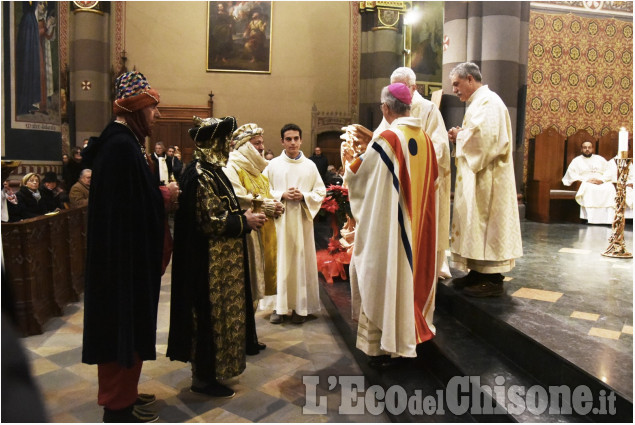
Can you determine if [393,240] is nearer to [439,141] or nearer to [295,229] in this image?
[439,141]

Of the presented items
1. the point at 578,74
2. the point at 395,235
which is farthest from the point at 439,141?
the point at 578,74

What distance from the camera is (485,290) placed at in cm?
352

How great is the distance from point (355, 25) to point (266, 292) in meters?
11.6

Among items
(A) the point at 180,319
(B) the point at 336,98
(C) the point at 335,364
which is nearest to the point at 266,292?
(C) the point at 335,364

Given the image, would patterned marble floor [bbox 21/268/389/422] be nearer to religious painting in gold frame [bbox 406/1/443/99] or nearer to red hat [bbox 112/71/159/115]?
red hat [bbox 112/71/159/115]

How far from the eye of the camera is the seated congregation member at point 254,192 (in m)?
3.80

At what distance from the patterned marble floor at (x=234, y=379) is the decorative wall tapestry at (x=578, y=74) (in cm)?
785

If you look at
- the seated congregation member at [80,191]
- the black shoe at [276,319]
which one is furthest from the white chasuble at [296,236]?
the seated congregation member at [80,191]

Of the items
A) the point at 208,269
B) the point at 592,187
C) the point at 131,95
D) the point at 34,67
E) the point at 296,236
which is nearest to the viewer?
the point at 131,95

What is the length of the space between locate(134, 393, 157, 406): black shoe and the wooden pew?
23.9ft

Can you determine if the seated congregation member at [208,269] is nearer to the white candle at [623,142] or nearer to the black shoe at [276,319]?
the black shoe at [276,319]

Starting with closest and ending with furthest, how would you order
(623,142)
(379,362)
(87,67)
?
(379,362) < (623,142) < (87,67)

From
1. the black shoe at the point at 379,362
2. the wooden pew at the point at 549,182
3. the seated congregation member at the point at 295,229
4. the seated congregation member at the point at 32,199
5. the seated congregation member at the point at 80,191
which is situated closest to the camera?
the black shoe at the point at 379,362

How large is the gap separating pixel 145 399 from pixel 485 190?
8.77ft
